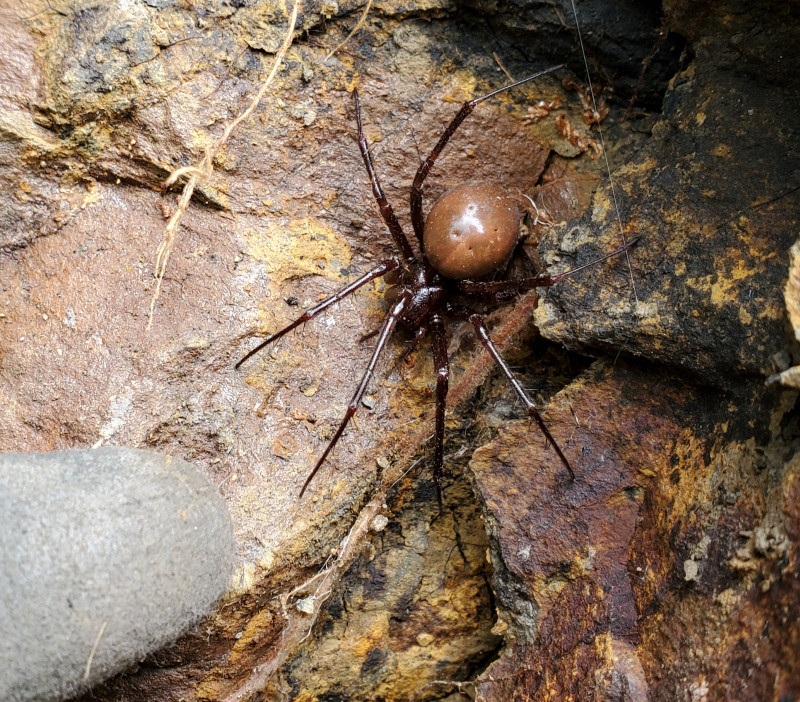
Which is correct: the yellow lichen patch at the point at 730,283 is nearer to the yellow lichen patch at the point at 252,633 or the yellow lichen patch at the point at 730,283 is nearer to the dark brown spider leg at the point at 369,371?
the dark brown spider leg at the point at 369,371

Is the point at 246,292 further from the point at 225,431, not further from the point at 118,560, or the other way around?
the point at 118,560

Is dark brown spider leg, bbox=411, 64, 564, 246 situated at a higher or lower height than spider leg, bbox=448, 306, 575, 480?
higher

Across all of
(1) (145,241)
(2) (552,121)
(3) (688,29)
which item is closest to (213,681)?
(1) (145,241)

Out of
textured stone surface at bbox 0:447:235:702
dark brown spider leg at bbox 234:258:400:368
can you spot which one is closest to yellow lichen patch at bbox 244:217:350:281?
dark brown spider leg at bbox 234:258:400:368

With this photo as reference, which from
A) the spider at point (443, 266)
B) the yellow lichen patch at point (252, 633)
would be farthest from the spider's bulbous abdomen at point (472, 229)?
the yellow lichen patch at point (252, 633)

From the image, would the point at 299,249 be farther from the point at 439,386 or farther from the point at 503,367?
the point at 503,367

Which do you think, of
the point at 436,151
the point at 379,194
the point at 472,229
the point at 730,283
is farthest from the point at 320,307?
the point at 730,283

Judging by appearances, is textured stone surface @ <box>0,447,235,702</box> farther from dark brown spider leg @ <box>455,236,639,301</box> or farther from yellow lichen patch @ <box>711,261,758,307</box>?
yellow lichen patch @ <box>711,261,758,307</box>
